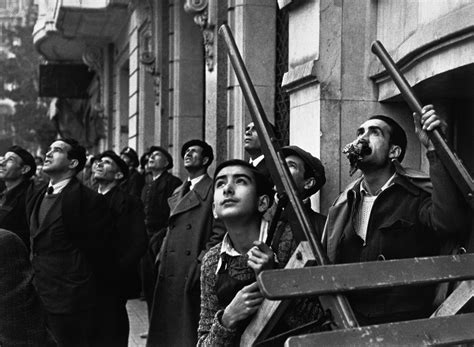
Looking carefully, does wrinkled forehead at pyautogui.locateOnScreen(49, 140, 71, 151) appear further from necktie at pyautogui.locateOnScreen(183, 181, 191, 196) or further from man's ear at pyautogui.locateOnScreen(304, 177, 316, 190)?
man's ear at pyautogui.locateOnScreen(304, 177, 316, 190)

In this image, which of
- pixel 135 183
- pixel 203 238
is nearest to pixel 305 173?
pixel 203 238

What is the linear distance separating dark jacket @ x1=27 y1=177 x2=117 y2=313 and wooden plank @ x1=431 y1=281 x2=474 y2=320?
3421 millimetres

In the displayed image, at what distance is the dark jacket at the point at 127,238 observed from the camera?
6656 mm

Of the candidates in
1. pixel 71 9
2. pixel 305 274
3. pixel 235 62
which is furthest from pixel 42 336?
pixel 71 9

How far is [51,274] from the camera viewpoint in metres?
6.00

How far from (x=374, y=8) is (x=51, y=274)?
3105 millimetres

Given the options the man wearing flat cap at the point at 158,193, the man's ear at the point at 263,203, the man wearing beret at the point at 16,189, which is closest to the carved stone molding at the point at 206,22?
the man wearing flat cap at the point at 158,193

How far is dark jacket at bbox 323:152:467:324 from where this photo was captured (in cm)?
372

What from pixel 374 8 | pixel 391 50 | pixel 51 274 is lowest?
pixel 51 274

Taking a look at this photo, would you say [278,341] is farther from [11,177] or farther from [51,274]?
[11,177]


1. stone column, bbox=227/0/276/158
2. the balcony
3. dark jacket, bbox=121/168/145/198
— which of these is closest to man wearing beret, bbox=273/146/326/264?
stone column, bbox=227/0/276/158

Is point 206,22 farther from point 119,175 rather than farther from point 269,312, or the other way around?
point 269,312

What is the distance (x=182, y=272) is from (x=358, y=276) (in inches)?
145

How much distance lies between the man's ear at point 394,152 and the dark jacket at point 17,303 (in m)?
1.93
